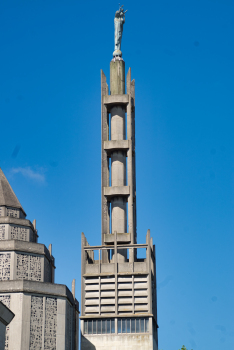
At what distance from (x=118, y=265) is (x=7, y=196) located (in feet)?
34.1

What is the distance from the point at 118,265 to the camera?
53.8 metres

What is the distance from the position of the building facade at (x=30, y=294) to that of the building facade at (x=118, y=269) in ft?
6.59

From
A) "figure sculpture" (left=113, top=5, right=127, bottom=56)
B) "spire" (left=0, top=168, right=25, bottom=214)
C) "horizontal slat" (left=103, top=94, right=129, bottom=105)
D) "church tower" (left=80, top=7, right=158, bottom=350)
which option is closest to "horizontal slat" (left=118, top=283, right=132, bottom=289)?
"church tower" (left=80, top=7, right=158, bottom=350)

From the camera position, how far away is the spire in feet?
177

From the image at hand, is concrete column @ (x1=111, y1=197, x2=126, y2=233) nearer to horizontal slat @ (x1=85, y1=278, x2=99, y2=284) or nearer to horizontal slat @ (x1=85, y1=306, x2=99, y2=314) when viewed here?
horizontal slat @ (x1=85, y1=278, x2=99, y2=284)

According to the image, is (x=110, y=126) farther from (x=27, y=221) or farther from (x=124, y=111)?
(x=27, y=221)

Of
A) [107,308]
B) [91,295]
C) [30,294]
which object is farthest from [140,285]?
[30,294]

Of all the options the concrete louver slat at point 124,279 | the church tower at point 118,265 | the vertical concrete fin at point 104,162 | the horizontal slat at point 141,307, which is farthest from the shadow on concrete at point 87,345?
the vertical concrete fin at point 104,162

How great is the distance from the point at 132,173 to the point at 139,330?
556 inches

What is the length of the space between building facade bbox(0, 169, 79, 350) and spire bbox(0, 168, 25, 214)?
9cm

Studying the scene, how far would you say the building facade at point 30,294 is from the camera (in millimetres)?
44969

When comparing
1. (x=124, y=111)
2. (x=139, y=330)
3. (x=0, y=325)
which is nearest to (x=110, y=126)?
(x=124, y=111)

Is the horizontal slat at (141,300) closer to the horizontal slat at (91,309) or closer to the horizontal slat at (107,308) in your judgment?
the horizontal slat at (107,308)

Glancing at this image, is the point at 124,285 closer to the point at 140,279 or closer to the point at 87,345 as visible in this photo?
the point at 140,279
